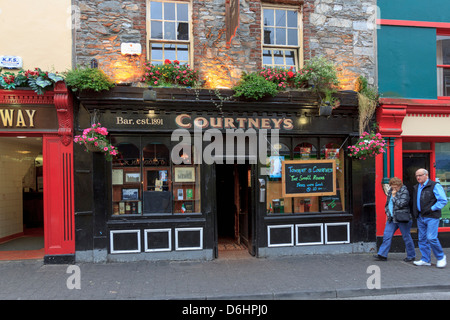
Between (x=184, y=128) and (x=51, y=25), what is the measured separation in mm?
3882

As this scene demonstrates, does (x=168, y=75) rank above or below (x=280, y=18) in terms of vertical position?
below

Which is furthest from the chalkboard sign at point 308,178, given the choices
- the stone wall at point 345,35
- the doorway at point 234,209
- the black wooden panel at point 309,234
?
the stone wall at point 345,35

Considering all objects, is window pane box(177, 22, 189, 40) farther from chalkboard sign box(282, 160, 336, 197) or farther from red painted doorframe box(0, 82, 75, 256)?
chalkboard sign box(282, 160, 336, 197)

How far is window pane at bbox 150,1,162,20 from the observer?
760 cm

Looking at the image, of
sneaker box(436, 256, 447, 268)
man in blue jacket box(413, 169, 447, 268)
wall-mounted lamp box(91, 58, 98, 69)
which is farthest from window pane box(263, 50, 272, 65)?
sneaker box(436, 256, 447, 268)

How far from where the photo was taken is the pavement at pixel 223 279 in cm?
526

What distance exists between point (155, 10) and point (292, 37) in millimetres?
3550

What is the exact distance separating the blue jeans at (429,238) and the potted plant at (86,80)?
7.56 metres

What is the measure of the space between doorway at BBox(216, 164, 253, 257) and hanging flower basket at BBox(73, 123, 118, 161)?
3.44 meters

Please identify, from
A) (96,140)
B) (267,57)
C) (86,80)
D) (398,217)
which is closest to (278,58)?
(267,57)

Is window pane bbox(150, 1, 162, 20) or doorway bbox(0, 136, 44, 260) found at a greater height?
window pane bbox(150, 1, 162, 20)

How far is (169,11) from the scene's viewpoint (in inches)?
303

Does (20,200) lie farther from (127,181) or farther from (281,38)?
(281,38)
